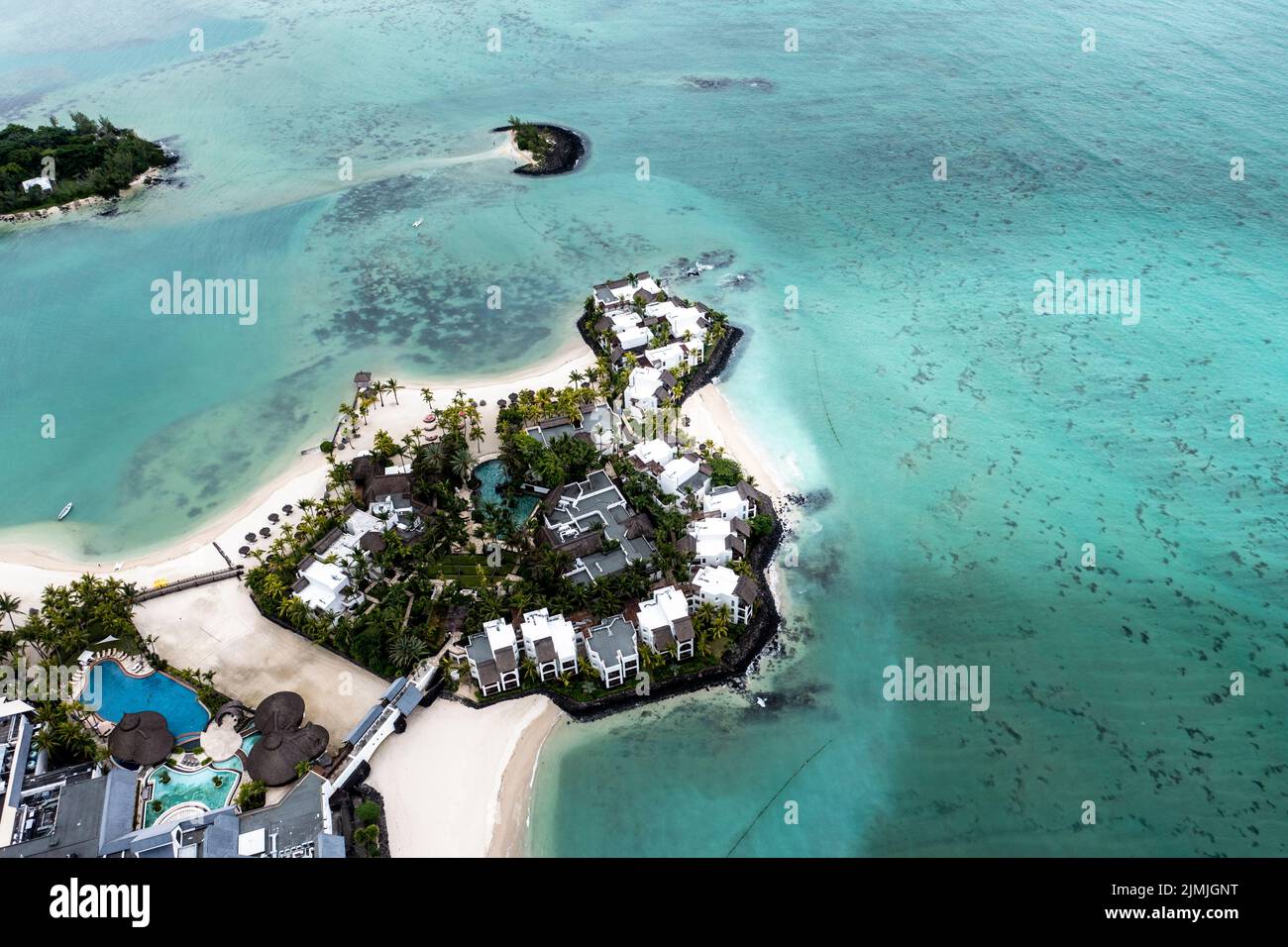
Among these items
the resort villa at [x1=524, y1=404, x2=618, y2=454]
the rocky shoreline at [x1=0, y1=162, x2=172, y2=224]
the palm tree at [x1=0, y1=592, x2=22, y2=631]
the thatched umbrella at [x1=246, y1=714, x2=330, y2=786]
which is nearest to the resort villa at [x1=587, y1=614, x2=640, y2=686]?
the thatched umbrella at [x1=246, y1=714, x2=330, y2=786]

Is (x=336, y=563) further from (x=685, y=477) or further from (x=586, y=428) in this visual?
(x=685, y=477)

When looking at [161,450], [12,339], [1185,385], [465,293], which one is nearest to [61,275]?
[12,339]

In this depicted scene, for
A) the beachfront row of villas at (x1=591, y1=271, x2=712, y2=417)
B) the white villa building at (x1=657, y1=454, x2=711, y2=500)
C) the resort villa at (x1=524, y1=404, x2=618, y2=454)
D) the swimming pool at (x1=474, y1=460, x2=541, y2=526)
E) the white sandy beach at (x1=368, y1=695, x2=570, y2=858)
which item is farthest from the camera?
the beachfront row of villas at (x1=591, y1=271, x2=712, y2=417)

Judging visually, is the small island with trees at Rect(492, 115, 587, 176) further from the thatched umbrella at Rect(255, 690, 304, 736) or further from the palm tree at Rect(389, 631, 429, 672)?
the thatched umbrella at Rect(255, 690, 304, 736)

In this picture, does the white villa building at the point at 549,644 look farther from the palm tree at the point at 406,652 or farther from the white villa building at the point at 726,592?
the white villa building at the point at 726,592

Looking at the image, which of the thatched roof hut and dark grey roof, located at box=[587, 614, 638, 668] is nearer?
the thatched roof hut

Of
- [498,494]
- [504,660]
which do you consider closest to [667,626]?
[504,660]

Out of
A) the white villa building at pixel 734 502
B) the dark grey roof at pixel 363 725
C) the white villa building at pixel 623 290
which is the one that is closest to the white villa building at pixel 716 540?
the white villa building at pixel 734 502
